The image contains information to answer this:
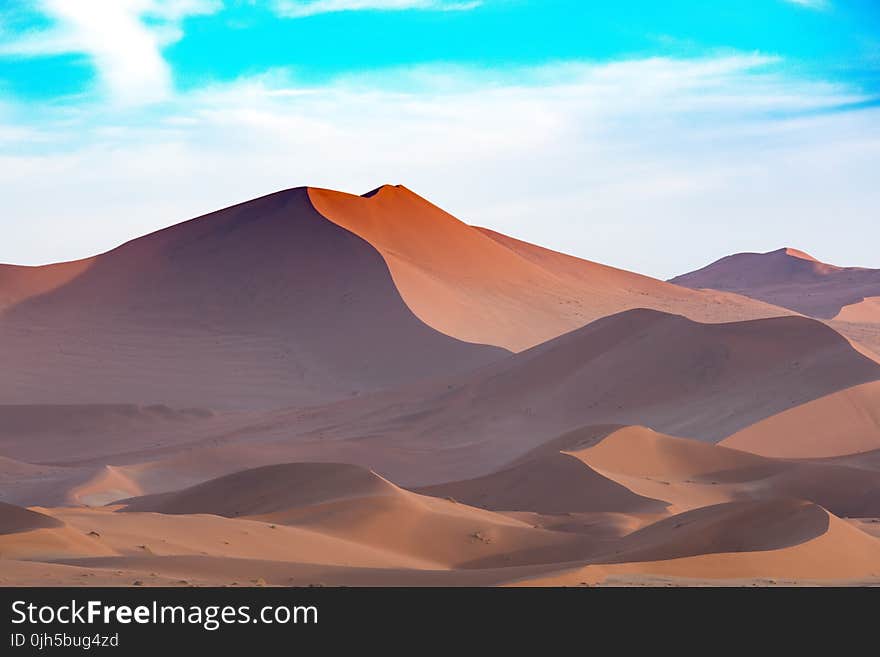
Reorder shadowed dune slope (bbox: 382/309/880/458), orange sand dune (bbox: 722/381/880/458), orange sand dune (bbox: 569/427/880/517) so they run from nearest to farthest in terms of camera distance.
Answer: orange sand dune (bbox: 569/427/880/517), orange sand dune (bbox: 722/381/880/458), shadowed dune slope (bbox: 382/309/880/458)

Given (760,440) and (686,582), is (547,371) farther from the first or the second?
(686,582)

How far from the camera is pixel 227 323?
4509cm

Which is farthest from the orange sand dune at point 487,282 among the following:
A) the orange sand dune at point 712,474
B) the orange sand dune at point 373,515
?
the orange sand dune at point 373,515

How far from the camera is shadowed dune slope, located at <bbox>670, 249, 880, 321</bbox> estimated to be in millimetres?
70969

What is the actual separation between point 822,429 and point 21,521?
54.7 ft

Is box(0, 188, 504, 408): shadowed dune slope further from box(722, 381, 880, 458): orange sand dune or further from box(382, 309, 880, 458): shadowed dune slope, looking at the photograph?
box(722, 381, 880, 458): orange sand dune

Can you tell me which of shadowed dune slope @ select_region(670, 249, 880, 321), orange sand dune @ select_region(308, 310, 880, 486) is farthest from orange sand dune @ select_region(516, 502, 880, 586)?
shadowed dune slope @ select_region(670, 249, 880, 321)

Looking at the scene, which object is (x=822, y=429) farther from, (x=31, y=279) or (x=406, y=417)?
(x=31, y=279)

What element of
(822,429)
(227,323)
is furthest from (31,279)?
(822,429)

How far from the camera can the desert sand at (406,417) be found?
39.9 feet

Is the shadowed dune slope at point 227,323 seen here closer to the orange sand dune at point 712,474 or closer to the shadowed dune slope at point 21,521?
the orange sand dune at point 712,474

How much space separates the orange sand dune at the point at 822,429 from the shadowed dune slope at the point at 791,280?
126 feet

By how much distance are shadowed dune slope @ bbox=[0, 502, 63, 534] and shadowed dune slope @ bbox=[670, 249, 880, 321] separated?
54.5 metres
